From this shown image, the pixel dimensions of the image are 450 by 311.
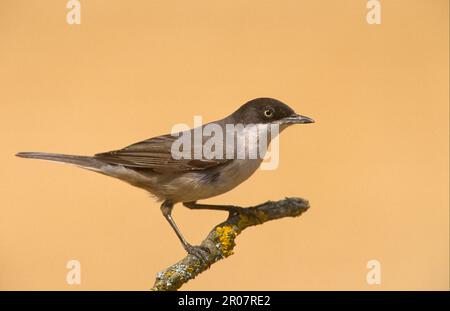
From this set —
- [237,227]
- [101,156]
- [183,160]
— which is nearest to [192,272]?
[237,227]

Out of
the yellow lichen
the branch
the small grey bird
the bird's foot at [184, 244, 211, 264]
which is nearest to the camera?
the branch

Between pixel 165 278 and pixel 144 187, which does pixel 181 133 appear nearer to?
pixel 144 187

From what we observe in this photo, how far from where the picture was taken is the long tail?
3.14 meters

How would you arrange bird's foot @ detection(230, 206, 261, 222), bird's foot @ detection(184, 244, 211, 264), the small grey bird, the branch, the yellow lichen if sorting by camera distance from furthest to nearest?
1. bird's foot @ detection(230, 206, 261, 222)
2. the small grey bird
3. the yellow lichen
4. bird's foot @ detection(184, 244, 211, 264)
5. the branch

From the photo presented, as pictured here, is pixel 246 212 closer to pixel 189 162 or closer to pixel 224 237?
pixel 224 237

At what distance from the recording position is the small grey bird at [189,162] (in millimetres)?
3246

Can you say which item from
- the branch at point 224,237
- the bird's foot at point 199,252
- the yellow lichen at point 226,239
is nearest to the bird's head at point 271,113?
the branch at point 224,237

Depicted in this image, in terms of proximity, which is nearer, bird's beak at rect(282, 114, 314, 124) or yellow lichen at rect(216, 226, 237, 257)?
yellow lichen at rect(216, 226, 237, 257)

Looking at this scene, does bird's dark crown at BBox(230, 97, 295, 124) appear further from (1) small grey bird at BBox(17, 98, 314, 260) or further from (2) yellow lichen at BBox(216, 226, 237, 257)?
(2) yellow lichen at BBox(216, 226, 237, 257)

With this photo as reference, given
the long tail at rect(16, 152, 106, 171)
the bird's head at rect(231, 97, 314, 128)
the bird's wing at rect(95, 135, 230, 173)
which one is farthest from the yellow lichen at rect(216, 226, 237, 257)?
the long tail at rect(16, 152, 106, 171)

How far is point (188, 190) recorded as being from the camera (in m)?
3.26

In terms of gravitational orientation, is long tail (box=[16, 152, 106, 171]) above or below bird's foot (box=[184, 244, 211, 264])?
above

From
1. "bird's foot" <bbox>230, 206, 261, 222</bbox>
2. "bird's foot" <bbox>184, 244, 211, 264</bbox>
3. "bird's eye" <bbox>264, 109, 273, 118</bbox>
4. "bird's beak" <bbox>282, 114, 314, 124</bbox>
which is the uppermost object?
"bird's eye" <bbox>264, 109, 273, 118</bbox>

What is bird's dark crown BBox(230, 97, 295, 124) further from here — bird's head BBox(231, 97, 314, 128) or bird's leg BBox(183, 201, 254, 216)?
bird's leg BBox(183, 201, 254, 216)
